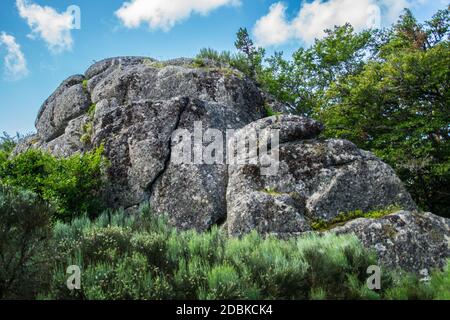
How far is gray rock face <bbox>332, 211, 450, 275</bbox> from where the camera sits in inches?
345

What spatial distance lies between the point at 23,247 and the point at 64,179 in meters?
6.57

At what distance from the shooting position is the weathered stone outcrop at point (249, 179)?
30.4 feet

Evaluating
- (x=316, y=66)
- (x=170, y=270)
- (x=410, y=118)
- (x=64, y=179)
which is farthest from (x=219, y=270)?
(x=316, y=66)

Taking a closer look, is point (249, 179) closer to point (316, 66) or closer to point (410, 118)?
point (410, 118)

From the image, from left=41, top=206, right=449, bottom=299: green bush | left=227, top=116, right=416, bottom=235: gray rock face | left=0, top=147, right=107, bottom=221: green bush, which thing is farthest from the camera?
left=0, top=147, right=107, bottom=221: green bush

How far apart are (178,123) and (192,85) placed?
4.42m

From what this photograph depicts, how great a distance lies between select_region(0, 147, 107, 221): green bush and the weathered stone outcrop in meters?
0.54

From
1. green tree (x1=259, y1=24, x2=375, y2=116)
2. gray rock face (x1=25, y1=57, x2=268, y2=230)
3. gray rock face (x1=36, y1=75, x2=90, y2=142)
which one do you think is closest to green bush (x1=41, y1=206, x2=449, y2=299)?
gray rock face (x1=25, y1=57, x2=268, y2=230)

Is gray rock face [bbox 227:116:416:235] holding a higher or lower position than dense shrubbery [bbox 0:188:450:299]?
higher

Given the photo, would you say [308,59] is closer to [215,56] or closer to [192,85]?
[215,56]

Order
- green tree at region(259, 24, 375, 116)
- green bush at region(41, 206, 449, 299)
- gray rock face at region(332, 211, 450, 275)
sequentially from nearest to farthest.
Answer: green bush at region(41, 206, 449, 299) → gray rock face at region(332, 211, 450, 275) → green tree at region(259, 24, 375, 116)

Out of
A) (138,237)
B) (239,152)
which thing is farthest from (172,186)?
(138,237)

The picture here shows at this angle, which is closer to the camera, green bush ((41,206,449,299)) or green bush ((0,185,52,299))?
green bush ((41,206,449,299))

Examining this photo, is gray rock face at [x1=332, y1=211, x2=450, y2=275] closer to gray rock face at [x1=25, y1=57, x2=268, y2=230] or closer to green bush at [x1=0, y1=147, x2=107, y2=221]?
gray rock face at [x1=25, y1=57, x2=268, y2=230]
